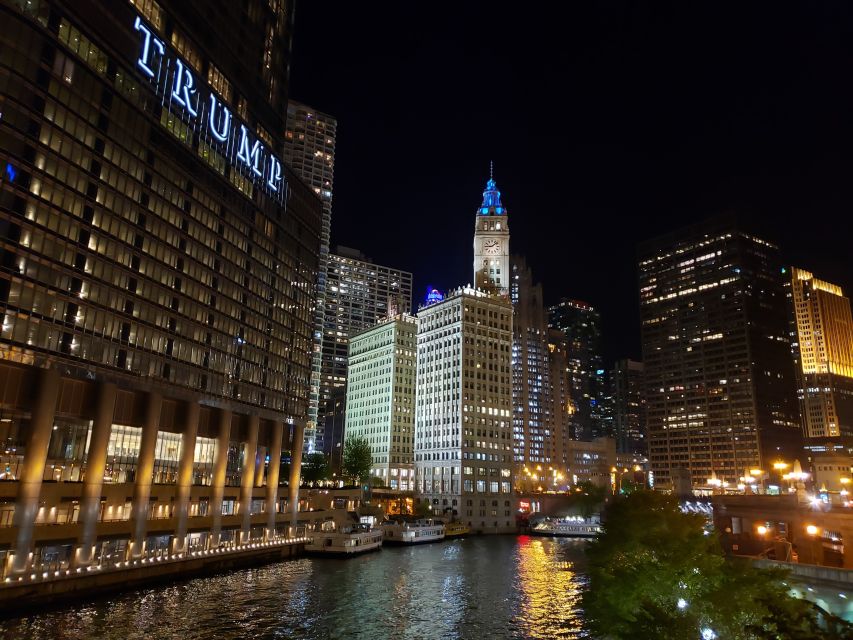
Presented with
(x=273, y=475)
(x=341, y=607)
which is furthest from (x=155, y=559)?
(x=273, y=475)

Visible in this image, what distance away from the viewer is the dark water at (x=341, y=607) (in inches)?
2053

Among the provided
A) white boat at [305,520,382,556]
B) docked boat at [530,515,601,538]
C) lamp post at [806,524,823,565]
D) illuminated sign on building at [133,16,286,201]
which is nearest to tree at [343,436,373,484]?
docked boat at [530,515,601,538]

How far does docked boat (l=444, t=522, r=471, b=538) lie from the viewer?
15600 cm

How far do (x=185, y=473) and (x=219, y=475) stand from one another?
28.1 feet

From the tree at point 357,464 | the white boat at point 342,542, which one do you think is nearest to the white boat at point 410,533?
the white boat at point 342,542

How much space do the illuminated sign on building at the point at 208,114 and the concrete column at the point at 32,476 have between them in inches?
1883

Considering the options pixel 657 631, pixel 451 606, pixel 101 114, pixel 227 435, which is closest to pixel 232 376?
pixel 227 435

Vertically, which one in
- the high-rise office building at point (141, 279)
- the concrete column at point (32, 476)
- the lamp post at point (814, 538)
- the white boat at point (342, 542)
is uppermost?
the high-rise office building at point (141, 279)

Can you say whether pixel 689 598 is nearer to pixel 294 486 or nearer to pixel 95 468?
pixel 95 468

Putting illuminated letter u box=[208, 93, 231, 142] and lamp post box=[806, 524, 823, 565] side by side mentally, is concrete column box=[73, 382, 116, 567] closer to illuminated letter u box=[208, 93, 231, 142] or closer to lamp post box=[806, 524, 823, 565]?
illuminated letter u box=[208, 93, 231, 142]

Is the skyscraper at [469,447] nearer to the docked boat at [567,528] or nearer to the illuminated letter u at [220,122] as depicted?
the docked boat at [567,528]

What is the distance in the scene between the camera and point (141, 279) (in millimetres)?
81938


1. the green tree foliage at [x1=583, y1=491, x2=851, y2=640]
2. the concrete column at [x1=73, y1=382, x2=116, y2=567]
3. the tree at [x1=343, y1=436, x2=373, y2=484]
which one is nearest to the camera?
the green tree foliage at [x1=583, y1=491, x2=851, y2=640]

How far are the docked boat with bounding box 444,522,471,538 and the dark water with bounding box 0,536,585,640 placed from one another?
60282 mm
